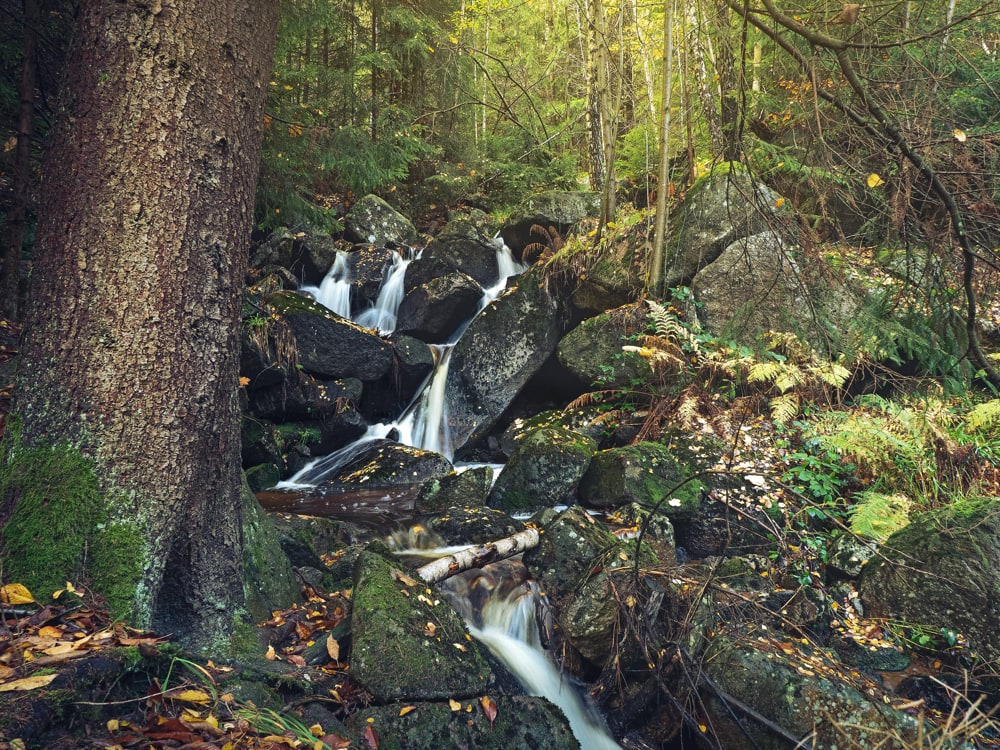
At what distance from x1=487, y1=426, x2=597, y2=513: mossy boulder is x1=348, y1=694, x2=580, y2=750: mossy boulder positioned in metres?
3.30

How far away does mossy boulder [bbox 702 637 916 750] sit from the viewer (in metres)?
3.37

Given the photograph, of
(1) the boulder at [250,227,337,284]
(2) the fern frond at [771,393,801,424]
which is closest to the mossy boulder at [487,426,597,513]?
(2) the fern frond at [771,393,801,424]

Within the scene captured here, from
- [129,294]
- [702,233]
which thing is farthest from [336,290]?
[129,294]

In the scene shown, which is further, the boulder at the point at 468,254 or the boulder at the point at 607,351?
the boulder at the point at 468,254

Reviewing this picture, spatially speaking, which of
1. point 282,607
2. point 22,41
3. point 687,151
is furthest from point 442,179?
point 282,607

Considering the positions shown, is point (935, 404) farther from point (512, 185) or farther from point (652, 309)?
point (512, 185)

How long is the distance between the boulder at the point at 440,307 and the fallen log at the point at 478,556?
22.3 ft

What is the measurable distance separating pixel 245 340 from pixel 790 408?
7318 millimetres

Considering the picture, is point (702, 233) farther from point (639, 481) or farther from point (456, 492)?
point (456, 492)

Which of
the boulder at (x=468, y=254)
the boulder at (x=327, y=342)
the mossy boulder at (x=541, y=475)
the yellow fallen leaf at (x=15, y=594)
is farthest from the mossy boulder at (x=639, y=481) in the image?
the boulder at (x=468, y=254)

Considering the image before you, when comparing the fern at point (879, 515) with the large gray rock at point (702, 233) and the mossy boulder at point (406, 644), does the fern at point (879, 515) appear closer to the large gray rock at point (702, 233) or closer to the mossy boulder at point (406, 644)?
the mossy boulder at point (406, 644)

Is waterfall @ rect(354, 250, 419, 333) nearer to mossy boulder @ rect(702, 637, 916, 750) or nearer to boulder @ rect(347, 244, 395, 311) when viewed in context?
boulder @ rect(347, 244, 395, 311)

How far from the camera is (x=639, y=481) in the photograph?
6555 millimetres

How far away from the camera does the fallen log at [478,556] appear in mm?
4246
